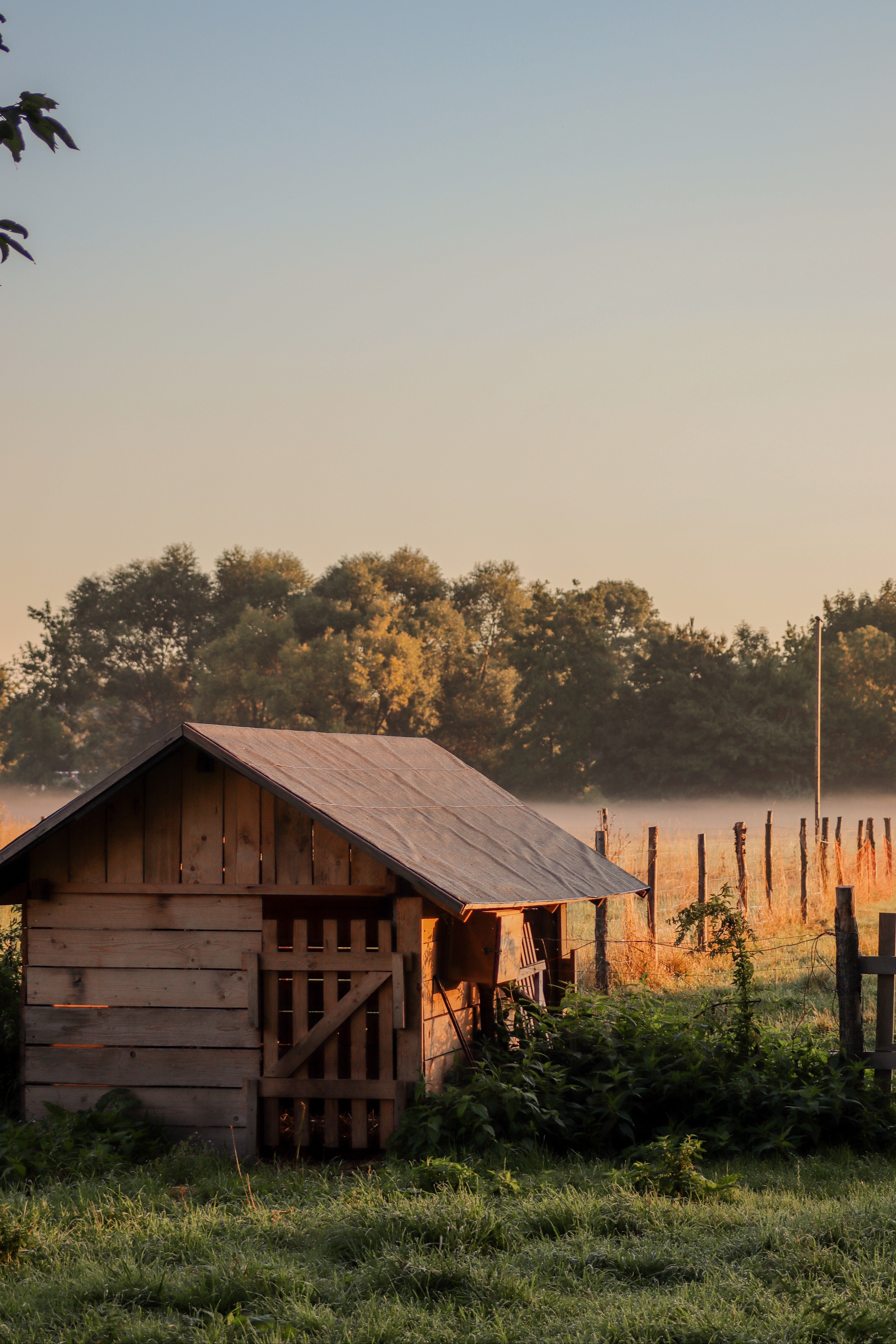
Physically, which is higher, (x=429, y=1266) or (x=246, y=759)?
(x=246, y=759)

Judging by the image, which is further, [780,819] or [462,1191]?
[780,819]

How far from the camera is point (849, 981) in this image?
9.21 m

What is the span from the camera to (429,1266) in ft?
19.9

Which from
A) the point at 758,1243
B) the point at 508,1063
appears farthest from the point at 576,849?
the point at 758,1243

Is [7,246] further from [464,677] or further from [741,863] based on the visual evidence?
[464,677]

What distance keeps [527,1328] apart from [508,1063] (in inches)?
156

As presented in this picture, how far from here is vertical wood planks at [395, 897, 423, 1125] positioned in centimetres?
867

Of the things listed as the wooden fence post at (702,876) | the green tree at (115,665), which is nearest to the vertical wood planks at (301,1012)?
the wooden fence post at (702,876)

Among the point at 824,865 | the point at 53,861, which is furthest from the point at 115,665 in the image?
the point at 53,861

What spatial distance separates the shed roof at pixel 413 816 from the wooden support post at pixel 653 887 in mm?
5675

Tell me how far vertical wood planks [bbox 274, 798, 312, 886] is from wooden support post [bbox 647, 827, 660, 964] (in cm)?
818

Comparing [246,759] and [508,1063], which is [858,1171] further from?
[246,759]

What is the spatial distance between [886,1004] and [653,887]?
8.23 metres

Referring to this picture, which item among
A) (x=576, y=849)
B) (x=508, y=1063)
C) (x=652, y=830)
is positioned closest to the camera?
(x=508, y=1063)
